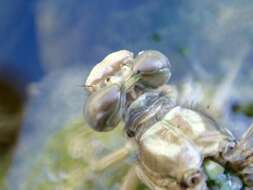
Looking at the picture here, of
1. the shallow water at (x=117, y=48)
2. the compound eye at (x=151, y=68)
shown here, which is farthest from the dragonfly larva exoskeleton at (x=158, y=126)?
the shallow water at (x=117, y=48)

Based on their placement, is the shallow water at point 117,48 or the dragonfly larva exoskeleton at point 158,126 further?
the shallow water at point 117,48

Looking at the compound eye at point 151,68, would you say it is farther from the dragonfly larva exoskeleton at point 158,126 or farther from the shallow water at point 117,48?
the shallow water at point 117,48

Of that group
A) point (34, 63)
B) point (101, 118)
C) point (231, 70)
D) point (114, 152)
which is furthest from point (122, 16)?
point (101, 118)

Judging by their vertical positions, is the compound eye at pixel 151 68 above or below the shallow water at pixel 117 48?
above

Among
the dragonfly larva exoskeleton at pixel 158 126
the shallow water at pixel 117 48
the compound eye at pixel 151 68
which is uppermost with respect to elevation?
the compound eye at pixel 151 68

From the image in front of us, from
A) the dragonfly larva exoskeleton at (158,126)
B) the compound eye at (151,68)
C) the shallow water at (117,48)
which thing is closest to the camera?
the dragonfly larva exoskeleton at (158,126)

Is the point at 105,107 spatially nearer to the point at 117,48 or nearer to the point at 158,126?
the point at 158,126

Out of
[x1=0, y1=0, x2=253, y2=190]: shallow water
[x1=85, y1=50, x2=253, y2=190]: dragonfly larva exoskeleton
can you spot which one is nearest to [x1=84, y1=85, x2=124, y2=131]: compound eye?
[x1=85, y1=50, x2=253, y2=190]: dragonfly larva exoskeleton

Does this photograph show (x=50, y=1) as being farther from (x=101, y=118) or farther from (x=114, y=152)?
(x=101, y=118)
